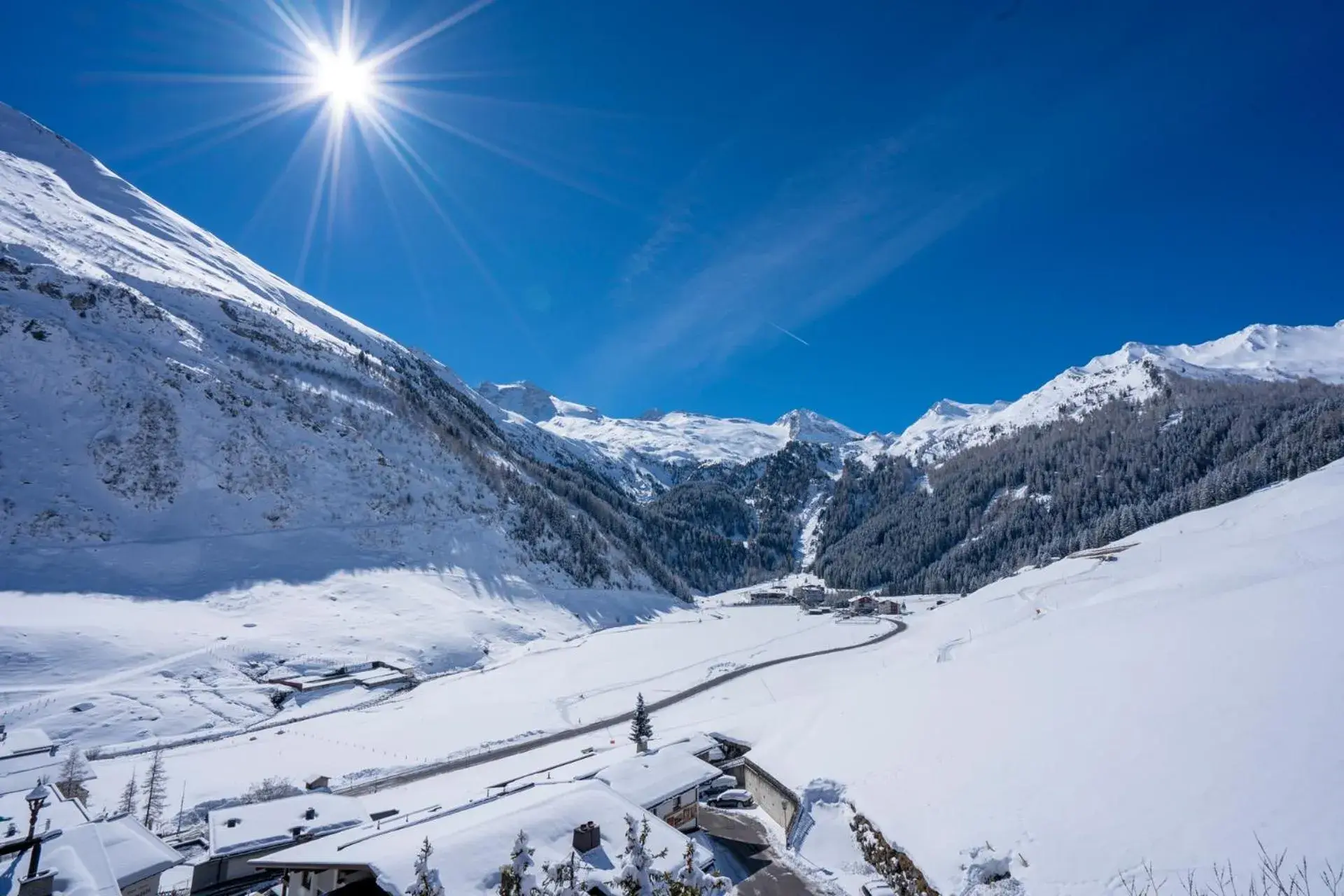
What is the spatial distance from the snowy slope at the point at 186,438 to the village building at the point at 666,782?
65.5 m

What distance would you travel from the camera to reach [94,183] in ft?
509

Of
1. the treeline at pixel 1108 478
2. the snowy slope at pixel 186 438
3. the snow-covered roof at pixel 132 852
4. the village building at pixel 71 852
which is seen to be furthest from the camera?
the treeline at pixel 1108 478

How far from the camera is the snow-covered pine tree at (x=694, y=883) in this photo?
8.83 meters

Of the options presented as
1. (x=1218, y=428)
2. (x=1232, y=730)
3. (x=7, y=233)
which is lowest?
(x=1232, y=730)

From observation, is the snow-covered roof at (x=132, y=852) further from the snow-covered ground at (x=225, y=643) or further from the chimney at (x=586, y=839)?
the snow-covered ground at (x=225, y=643)

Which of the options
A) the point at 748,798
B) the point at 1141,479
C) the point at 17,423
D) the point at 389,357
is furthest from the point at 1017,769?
the point at 389,357

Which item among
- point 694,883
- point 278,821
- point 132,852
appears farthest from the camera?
point 278,821

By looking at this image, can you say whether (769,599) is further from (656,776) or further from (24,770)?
(24,770)

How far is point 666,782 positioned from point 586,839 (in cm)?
977

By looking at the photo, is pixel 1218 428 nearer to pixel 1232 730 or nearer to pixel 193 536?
pixel 1232 730

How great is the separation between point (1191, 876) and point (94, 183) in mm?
234847

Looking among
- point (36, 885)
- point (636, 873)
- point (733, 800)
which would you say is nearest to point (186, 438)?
point (36, 885)

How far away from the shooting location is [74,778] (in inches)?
1208

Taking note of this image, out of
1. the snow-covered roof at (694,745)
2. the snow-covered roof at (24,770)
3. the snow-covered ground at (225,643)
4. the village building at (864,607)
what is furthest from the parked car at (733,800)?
the village building at (864,607)
